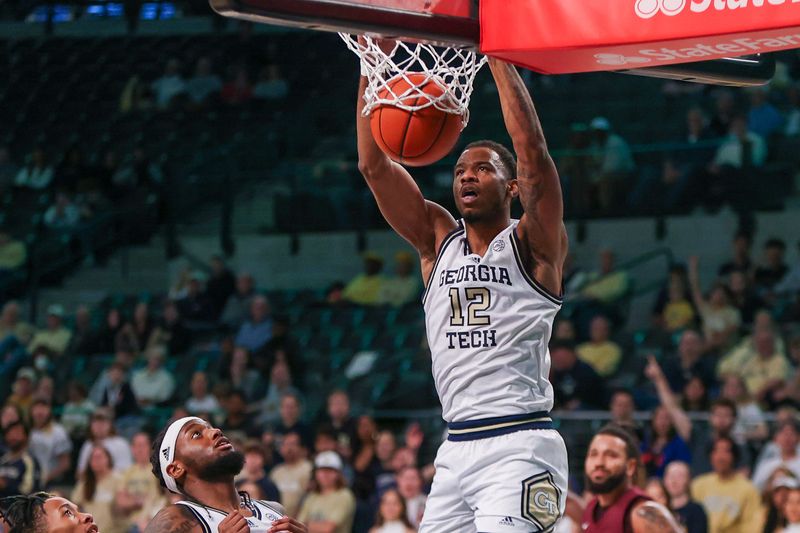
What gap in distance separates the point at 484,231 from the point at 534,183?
36 centimetres

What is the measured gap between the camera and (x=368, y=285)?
1489cm

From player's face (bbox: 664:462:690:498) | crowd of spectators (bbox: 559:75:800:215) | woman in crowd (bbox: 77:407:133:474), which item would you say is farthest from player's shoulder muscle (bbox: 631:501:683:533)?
crowd of spectators (bbox: 559:75:800:215)

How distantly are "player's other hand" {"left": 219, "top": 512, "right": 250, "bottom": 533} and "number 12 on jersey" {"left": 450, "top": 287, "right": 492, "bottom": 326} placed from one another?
107 cm

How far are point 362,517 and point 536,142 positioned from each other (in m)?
5.92

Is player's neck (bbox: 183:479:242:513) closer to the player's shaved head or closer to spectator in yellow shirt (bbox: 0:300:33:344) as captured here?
the player's shaved head

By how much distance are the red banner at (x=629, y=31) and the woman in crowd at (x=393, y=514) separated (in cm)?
526

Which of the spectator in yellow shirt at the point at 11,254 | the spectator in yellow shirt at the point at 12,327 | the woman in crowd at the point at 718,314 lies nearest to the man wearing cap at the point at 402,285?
the woman in crowd at the point at 718,314

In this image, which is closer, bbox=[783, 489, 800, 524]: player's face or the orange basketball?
the orange basketball

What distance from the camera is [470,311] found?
17.7 ft

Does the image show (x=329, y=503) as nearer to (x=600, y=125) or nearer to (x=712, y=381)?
(x=712, y=381)

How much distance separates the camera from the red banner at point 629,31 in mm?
4660

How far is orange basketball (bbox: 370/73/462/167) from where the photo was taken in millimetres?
5465

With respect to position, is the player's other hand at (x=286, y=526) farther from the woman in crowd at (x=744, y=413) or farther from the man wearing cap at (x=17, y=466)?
the man wearing cap at (x=17, y=466)

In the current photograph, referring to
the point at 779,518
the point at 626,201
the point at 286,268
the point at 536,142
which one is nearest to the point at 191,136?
the point at 286,268
